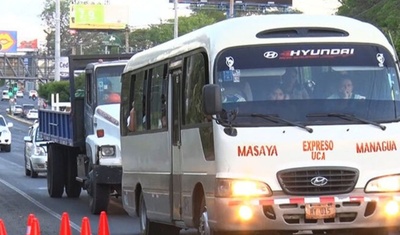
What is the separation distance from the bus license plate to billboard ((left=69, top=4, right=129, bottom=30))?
366 feet

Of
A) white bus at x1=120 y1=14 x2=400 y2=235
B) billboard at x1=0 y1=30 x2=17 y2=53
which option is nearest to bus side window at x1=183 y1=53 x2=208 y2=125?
white bus at x1=120 y1=14 x2=400 y2=235

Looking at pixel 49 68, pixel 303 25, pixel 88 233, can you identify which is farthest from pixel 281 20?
pixel 49 68

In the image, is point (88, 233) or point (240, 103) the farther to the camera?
point (88, 233)

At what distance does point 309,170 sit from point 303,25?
1.78 metres

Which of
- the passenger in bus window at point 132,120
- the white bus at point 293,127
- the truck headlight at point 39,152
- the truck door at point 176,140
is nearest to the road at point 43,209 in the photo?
the truck headlight at point 39,152

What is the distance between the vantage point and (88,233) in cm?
1278

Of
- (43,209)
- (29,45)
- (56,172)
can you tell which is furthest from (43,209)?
(29,45)

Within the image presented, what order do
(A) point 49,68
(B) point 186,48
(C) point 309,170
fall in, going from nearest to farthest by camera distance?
(C) point 309,170
(B) point 186,48
(A) point 49,68

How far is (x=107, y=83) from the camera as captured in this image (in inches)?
879

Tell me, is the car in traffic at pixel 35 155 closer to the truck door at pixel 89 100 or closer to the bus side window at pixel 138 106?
the truck door at pixel 89 100

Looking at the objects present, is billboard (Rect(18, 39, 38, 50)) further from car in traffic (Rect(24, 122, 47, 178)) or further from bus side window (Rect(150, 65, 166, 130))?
bus side window (Rect(150, 65, 166, 130))

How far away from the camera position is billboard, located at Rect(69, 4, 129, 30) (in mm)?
122500

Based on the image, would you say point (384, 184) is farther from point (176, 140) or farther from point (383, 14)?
point (383, 14)

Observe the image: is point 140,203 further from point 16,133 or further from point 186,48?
point 16,133
